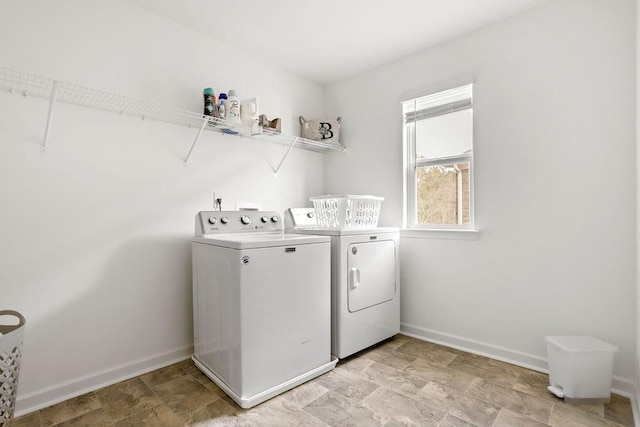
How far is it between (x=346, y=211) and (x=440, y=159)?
2.83ft

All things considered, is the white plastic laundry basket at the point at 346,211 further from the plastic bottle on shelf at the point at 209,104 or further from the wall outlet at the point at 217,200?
the plastic bottle on shelf at the point at 209,104

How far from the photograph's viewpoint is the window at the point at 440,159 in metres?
2.40

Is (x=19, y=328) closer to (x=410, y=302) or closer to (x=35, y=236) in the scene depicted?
(x=35, y=236)

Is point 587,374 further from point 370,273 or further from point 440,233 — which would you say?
point 370,273

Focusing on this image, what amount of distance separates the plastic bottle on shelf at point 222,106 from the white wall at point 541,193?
1419 millimetres

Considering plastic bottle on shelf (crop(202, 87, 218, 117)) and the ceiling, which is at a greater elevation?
the ceiling

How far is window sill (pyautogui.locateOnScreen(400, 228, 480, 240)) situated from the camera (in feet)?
7.57

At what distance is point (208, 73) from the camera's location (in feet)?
7.84

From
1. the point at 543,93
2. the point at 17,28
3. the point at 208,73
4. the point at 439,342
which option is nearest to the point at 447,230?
the point at 439,342

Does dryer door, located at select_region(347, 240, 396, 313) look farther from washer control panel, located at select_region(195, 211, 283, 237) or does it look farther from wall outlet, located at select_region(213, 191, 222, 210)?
wall outlet, located at select_region(213, 191, 222, 210)

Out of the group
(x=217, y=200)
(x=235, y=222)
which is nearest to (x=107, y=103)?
(x=217, y=200)

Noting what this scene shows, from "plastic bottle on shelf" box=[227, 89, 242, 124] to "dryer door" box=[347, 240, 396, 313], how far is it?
117 centimetres

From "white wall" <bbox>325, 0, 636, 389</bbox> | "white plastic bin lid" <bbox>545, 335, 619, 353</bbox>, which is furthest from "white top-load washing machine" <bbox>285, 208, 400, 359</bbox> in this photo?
"white plastic bin lid" <bbox>545, 335, 619, 353</bbox>

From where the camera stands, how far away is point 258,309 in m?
1.71
